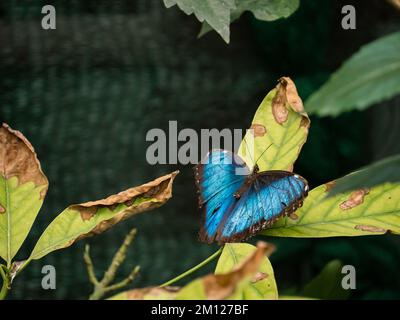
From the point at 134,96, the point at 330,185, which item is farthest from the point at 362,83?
the point at 134,96

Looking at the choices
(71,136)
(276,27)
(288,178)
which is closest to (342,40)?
(276,27)

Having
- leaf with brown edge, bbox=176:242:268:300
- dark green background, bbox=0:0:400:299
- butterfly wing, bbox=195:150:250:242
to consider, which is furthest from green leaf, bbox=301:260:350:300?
dark green background, bbox=0:0:400:299

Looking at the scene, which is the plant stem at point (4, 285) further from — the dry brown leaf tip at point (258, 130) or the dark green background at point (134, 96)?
the dark green background at point (134, 96)

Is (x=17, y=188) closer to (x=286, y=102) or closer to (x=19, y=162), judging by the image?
(x=19, y=162)

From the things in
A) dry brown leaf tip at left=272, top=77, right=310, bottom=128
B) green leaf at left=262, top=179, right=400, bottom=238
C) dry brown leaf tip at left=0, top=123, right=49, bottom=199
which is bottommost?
green leaf at left=262, top=179, right=400, bottom=238

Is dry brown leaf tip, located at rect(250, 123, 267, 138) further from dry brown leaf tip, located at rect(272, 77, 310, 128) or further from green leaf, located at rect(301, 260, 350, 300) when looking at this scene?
green leaf, located at rect(301, 260, 350, 300)

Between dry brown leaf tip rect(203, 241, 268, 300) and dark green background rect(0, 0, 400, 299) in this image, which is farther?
dark green background rect(0, 0, 400, 299)

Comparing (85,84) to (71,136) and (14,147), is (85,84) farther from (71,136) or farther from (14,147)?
(14,147)
